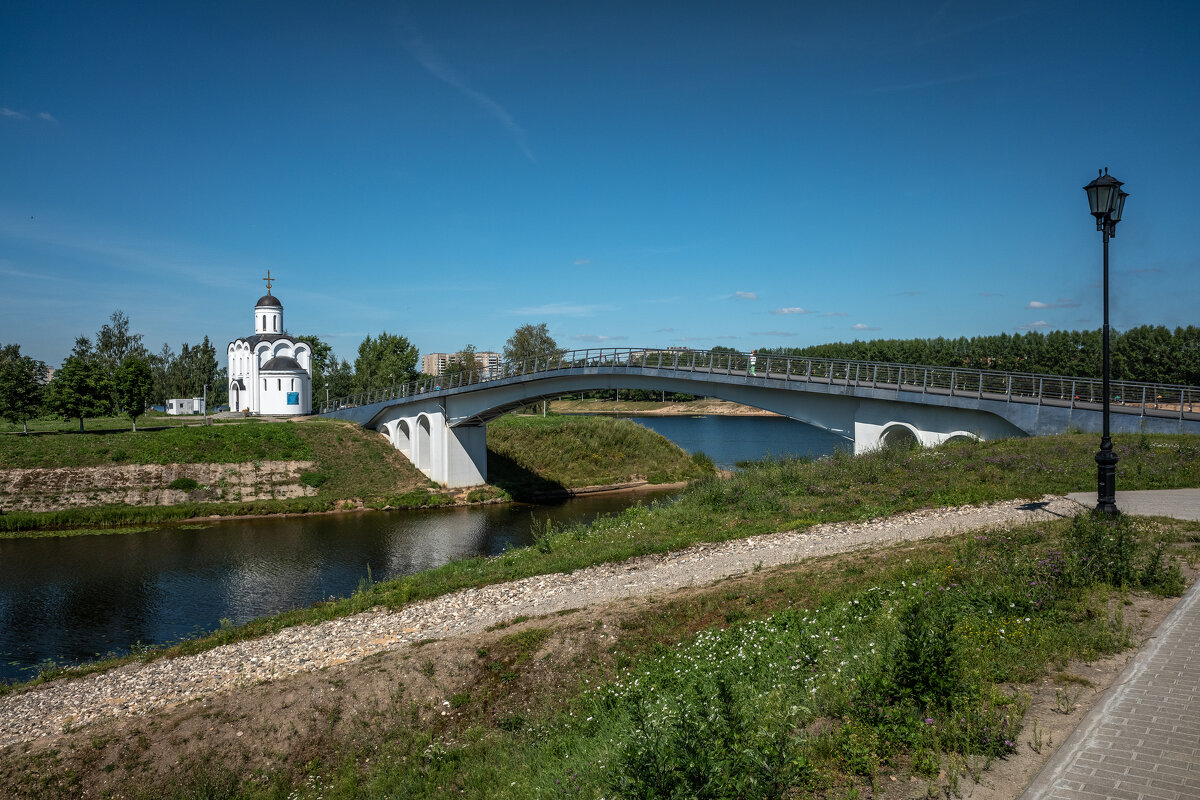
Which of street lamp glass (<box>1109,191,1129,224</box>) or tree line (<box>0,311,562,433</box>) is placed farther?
tree line (<box>0,311,562,433</box>)

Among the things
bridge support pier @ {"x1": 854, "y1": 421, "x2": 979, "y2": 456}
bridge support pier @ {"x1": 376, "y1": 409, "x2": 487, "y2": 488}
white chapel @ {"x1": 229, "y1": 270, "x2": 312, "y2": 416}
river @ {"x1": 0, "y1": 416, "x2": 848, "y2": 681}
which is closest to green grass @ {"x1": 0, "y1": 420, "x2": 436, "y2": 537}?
bridge support pier @ {"x1": 376, "y1": 409, "x2": 487, "y2": 488}

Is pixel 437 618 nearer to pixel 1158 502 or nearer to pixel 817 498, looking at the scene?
pixel 817 498

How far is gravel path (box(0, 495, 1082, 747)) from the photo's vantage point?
12516 mm

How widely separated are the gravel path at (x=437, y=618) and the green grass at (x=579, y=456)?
92.2 ft

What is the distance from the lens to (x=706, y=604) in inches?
454

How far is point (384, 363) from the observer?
77.0m

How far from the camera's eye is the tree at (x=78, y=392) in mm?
44062

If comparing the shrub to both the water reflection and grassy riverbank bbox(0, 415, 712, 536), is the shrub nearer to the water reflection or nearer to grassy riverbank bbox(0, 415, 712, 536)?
the water reflection

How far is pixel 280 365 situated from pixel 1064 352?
7377 centimetres

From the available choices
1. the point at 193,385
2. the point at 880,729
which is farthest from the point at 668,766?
the point at 193,385

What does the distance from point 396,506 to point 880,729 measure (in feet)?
118

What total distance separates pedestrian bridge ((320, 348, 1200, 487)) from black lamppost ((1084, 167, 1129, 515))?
29.5 feet

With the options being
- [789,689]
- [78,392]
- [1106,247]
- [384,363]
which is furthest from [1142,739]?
[384,363]

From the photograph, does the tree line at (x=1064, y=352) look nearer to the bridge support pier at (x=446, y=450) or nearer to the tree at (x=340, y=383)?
the bridge support pier at (x=446, y=450)
